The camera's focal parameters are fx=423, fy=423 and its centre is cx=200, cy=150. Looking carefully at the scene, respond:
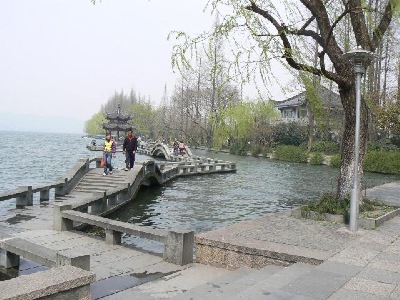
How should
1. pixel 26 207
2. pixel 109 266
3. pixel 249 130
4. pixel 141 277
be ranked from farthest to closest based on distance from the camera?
pixel 249 130, pixel 26 207, pixel 109 266, pixel 141 277

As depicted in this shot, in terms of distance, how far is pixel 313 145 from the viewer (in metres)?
45.6

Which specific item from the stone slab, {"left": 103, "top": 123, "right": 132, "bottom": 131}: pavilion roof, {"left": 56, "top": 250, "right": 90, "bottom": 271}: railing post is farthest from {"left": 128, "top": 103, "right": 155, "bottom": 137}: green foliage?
the stone slab

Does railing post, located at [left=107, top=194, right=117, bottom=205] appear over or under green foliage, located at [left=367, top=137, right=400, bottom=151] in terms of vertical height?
under

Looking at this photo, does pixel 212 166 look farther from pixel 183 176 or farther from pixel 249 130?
pixel 249 130

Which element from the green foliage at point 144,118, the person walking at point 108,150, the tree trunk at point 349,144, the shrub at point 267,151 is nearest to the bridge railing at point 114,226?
the person walking at point 108,150

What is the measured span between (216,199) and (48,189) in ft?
23.1

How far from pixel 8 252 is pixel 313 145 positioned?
41.3 meters

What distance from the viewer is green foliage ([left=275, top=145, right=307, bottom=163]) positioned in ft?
142

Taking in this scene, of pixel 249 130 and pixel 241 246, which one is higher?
pixel 249 130

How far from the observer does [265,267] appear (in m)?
6.75

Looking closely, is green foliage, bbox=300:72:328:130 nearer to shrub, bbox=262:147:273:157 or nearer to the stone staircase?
the stone staircase

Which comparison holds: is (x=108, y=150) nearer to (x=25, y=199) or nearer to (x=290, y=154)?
(x=25, y=199)

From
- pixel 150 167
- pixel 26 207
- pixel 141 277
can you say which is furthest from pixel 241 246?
pixel 150 167

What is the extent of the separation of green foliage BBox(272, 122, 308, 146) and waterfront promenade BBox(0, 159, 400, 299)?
40.5m
